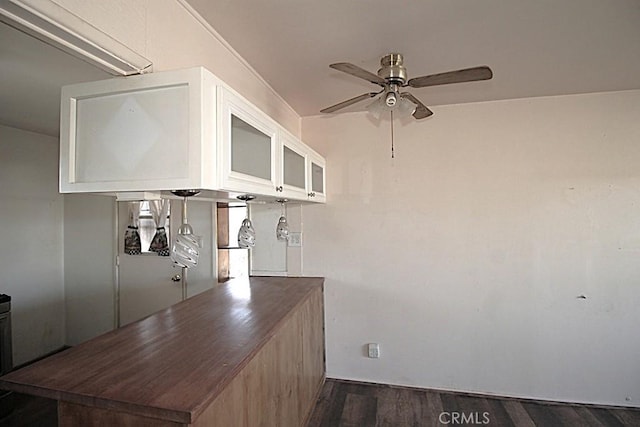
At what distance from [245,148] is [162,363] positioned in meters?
0.95

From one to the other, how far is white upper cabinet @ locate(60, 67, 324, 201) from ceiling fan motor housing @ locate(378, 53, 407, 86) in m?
0.91

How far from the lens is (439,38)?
5.63 ft

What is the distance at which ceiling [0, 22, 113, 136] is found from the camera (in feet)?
4.04

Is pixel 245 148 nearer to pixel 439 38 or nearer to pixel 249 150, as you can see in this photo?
pixel 249 150

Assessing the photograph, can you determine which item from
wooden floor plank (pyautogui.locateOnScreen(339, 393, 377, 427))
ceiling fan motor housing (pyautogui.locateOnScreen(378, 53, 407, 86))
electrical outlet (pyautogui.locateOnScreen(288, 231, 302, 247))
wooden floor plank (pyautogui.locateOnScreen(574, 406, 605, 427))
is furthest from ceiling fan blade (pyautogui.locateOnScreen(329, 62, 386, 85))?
wooden floor plank (pyautogui.locateOnScreen(574, 406, 605, 427))

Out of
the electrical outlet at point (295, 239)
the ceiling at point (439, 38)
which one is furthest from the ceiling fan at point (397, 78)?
the electrical outlet at point (295, 239)

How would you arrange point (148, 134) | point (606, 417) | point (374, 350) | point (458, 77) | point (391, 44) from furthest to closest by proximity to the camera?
point (374, 350), point (606, 417), point (391, 44), point (458, 77), point (148, 134)

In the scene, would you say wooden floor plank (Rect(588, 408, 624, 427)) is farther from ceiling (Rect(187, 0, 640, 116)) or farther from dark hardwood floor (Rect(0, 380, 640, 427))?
ceiling (Rect(187, 0, 640, 116))

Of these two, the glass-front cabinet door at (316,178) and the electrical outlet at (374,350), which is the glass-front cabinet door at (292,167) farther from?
the electrical outlet at (374,350)

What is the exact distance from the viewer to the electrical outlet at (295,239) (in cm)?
305

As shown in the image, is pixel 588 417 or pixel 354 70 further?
pixel 588 417

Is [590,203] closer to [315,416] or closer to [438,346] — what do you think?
[438,346]

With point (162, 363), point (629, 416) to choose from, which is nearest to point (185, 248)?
point (162, 363)

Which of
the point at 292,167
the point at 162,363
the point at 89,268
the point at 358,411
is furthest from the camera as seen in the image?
the point at 89,268
